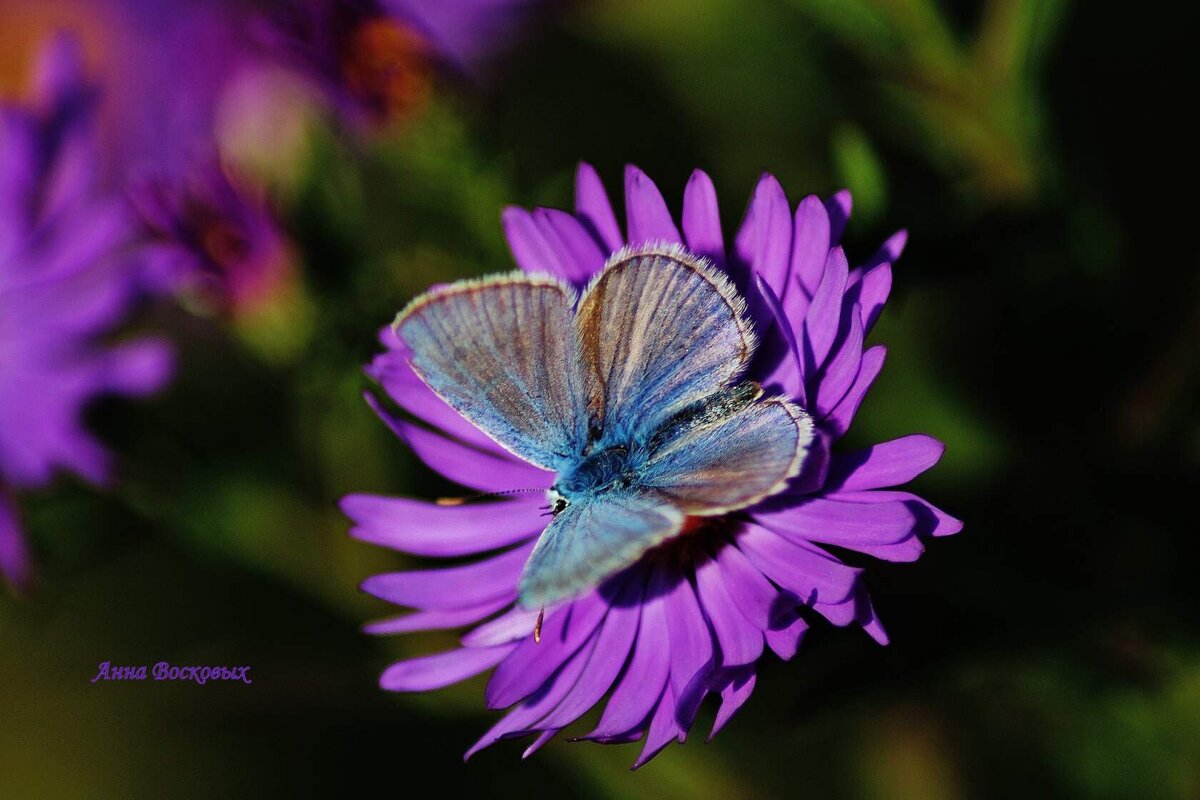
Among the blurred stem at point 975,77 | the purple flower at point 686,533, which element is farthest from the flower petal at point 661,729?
the blurred stem at point 975,77

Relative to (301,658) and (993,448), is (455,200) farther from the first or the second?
(993,448)

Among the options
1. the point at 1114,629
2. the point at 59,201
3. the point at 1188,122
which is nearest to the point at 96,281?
the point at 59,201

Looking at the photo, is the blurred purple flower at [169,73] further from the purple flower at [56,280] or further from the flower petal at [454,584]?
the flower petal at [454,584]

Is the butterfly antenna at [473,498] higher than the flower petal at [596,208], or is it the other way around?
the flower petal at [596,208]

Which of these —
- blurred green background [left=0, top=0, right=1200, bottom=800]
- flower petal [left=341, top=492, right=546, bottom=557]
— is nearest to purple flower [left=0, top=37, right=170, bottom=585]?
blurred green background [left=0, top=0, right=1200, bottom=800]

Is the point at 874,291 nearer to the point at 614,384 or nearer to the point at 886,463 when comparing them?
the point at 886,463
